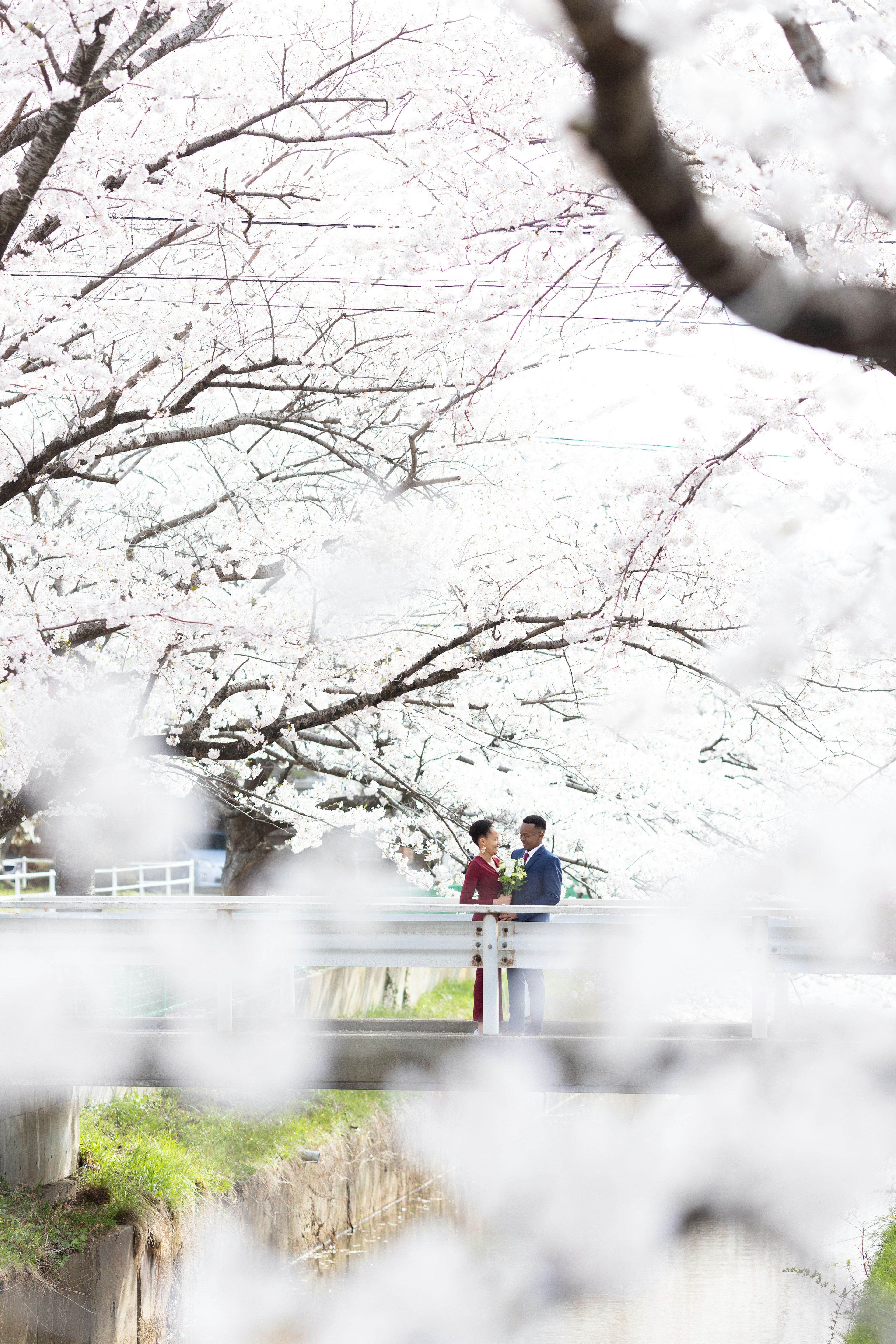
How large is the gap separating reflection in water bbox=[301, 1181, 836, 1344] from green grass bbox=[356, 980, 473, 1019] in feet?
9.28

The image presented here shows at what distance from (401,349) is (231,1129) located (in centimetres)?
630

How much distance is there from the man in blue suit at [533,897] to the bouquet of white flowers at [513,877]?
20 millimetres

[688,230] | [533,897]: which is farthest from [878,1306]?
[688,230]

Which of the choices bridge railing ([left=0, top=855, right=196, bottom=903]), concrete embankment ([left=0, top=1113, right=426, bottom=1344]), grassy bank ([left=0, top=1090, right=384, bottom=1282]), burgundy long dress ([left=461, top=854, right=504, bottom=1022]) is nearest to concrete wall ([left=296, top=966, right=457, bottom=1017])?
grassy bank ([left=0, top=1090, right=384, bottom=1282])

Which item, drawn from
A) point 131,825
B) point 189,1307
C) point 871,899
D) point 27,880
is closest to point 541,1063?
point 871,899

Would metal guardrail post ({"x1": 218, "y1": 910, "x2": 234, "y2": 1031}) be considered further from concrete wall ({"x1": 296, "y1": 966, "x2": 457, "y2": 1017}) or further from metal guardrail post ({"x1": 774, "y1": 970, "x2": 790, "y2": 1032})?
concrete wall ({"x1": 296, "y1": 966, "x2": 457, "y2": 1017})

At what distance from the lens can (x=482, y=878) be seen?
6.67 metres

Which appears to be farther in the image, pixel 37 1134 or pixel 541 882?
pixel 37 1134

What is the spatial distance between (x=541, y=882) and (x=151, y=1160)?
3.92 m

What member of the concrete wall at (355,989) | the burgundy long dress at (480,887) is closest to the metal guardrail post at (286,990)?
the burgundy long dress at (480,887)

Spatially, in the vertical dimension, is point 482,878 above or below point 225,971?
above

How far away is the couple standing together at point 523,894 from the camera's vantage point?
6.35m

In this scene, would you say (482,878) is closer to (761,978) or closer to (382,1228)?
(761,978)

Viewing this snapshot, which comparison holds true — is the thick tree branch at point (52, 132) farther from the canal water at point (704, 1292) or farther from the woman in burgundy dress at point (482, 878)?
the canal water at point (704, 1292)
